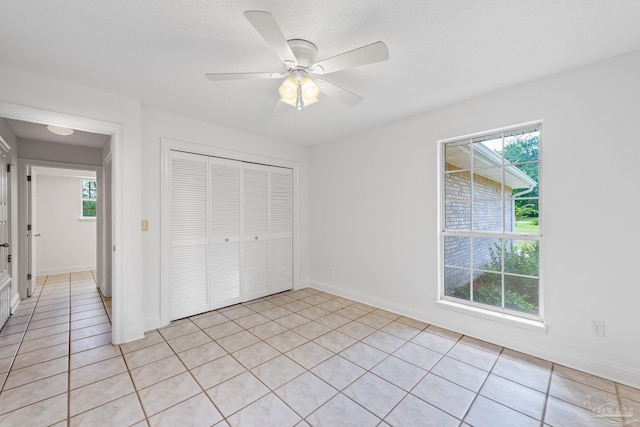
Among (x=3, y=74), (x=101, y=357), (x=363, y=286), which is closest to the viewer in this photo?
(x=3, y=74)

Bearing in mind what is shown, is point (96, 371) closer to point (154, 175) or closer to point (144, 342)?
point (144, 342)

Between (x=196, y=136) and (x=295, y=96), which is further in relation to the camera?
(x=196, y=136)

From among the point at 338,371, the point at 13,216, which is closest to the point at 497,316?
the point at 338,371

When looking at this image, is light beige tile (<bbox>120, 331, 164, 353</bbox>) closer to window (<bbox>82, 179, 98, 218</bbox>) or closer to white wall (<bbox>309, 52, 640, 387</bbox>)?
white wall (<bbox>309, 52, 640, 387</bbox>)

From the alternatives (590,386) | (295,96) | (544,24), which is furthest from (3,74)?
(590,386)

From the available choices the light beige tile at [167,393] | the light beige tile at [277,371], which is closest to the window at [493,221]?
the light beige tile at [277,371]

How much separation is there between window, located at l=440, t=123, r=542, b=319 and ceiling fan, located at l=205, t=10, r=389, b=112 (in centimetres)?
152

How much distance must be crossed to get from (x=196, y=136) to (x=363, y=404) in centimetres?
318

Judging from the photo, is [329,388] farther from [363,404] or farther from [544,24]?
[544,24]

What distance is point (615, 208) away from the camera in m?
1.98

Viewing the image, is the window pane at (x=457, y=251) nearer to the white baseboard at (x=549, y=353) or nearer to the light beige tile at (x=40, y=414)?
the white baseboard at (x=549, y=353)

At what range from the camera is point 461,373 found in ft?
6.81

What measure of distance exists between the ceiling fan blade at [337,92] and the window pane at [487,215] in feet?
5.57

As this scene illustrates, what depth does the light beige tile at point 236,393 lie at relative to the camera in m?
1.73
